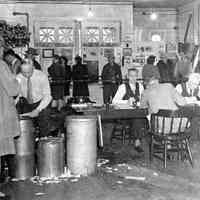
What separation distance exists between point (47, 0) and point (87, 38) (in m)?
1.70

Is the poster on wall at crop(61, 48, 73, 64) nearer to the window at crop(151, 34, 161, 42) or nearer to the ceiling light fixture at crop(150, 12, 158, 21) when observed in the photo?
the ceiling light fixture at crop(150, 12, 158, 21)

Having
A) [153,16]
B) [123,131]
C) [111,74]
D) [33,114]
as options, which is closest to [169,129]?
[33,114]

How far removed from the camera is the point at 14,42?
13250 millimetres

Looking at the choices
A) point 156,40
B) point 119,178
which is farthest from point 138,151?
point 156,40

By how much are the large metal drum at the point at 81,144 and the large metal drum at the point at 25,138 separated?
0.49 metres

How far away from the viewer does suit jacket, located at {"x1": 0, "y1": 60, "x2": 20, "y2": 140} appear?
4.57 metres

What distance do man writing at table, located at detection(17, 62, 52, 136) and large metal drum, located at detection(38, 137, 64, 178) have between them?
53cm

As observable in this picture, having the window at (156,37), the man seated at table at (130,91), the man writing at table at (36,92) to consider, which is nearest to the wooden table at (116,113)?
the man writing at table at (36,92)

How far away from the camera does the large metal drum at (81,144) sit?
561 cm

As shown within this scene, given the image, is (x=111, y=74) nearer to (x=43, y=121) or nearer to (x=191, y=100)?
(x=191, y=100)

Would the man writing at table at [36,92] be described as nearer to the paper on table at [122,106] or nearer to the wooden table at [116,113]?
the wooden table at [116,113]

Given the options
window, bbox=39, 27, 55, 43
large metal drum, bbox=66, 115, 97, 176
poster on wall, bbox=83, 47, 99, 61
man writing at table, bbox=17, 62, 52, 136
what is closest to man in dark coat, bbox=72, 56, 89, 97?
poster on wall, bbox=83, 47, 99, 61

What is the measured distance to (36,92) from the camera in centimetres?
605

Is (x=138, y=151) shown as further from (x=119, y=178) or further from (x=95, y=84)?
(x=95, y=84)
